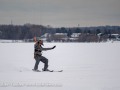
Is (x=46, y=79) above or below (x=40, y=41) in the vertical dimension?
below

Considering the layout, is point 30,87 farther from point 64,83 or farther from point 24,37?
point 24,37

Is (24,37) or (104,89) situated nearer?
(104,89)

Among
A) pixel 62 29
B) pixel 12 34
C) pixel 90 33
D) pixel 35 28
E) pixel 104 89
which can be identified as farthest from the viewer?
pixel 62 29

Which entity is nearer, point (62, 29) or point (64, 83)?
point (64, 83)

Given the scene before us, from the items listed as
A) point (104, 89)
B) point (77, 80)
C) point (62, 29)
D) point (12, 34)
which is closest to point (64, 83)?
point (77, 80)

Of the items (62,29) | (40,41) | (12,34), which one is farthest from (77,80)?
(62,29)

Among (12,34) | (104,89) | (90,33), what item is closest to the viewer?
(104,89)

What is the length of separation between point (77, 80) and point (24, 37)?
139m

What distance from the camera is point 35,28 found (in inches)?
5674

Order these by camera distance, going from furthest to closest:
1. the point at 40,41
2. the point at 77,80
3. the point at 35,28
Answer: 1. the point at 35,28
2. the point at 40,41
3. the point at 77,80

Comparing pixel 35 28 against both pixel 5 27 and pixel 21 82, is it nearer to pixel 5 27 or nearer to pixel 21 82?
pixel 5 27

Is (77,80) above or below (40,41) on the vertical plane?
below

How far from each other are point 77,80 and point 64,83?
0.91 meters

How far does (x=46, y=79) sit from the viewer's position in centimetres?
1320
